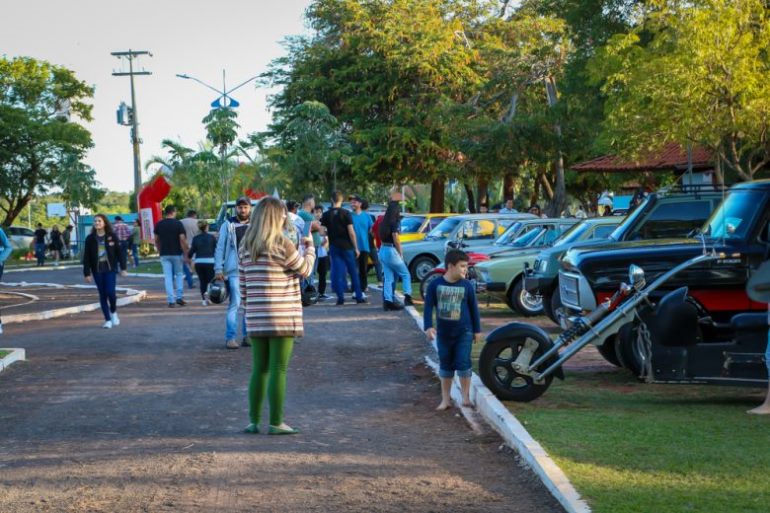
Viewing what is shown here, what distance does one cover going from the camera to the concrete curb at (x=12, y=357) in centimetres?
1346

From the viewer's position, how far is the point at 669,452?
8.23 meters

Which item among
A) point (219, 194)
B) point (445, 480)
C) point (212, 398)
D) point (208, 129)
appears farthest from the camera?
point (219, 194)

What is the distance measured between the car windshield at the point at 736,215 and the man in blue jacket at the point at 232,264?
5.62m

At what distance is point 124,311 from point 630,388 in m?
12.8

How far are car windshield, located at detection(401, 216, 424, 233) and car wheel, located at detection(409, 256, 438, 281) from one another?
4881 millimetres

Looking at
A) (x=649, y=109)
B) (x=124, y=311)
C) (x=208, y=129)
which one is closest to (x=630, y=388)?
(x=124, y=311)

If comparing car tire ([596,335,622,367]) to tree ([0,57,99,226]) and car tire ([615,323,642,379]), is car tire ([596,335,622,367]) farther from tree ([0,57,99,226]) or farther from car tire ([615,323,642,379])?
tree ([0,57,99,226])

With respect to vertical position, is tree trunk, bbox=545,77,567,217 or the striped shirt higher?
tree trunk, bbox=545,77,567,217

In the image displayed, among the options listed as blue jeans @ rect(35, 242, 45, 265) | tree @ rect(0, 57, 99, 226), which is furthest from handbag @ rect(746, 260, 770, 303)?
tree @ rect(0, 57, 99, 226)

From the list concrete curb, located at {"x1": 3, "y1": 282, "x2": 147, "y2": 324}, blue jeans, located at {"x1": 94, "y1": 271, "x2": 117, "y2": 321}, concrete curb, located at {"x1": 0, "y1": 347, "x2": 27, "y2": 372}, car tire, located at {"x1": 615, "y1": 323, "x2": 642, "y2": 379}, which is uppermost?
blue jeans, located at {"x1": 94, "y1": 271, "x2": 117, "y2": 321}

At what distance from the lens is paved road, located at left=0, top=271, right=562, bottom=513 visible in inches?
282

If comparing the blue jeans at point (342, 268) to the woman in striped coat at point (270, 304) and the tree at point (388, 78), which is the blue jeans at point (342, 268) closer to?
the woman in striped coat at point (270, 304)

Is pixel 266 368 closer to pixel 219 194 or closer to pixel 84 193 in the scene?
pixel 219 194

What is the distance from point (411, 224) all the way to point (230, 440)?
→ 2456 centimetres
